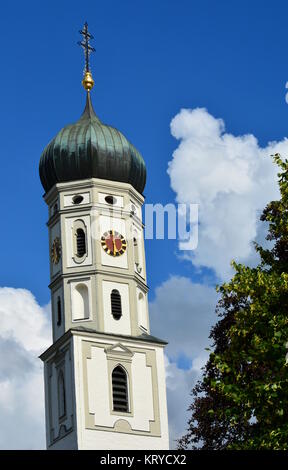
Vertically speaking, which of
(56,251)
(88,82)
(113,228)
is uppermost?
(88,82)

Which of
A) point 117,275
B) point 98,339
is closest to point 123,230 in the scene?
point 117,275

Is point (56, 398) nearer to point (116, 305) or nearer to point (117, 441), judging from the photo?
point (117, 441)

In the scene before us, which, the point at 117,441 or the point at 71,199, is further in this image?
the point at 71,199

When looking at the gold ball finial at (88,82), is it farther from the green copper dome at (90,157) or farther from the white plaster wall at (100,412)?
the white plaster wall at (100,412)

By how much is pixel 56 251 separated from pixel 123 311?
4.48 meters

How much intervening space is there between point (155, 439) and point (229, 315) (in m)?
17.5

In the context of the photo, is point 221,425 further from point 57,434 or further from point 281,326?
point 57,434

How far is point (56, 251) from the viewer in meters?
58.4

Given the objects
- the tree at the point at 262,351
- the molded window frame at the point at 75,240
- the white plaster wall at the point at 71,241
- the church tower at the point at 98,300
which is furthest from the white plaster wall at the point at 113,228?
the tree at the point at 262,351

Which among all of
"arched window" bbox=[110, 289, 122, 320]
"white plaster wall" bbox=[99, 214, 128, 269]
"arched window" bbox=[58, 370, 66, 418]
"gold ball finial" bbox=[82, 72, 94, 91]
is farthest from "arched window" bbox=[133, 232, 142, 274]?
"gold ball finial" bbox=[82, 72, 94, 91]

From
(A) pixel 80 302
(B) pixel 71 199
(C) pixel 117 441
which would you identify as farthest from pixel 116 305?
(C) pixel 117 441

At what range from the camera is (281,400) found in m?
24.3

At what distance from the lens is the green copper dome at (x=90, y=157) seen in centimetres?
5953

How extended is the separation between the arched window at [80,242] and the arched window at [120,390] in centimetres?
590
